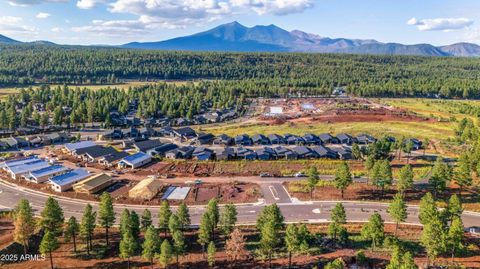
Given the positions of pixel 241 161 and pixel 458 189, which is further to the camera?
pixel 241 161

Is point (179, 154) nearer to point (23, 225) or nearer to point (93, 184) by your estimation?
point (93, 184)

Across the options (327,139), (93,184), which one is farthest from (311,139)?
(93,184)

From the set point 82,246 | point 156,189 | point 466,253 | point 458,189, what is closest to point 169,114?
point 156,189

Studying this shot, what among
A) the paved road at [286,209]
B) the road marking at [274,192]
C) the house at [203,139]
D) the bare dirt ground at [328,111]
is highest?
the bare dirt ground at [328,111]

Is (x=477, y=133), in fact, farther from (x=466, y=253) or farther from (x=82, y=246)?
(x=82, y=246)

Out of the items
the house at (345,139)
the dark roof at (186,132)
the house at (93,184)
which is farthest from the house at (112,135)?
the house at (345,139)

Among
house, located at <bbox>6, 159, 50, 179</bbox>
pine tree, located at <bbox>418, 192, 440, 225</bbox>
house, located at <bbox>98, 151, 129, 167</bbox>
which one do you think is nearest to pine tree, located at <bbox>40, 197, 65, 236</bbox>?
house, located at <bbox>6, 159, 50, 179</bbox>

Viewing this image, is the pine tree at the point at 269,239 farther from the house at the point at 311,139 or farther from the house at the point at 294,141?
the house at the point at 311,139
